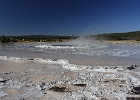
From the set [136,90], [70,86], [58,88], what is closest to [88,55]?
[70,86]

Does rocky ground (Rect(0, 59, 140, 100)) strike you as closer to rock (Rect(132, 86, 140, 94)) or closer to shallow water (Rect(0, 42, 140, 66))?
rock (Rect(132, 86, 140, 94))

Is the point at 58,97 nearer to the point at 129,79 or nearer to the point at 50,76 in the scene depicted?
the point at 50,76

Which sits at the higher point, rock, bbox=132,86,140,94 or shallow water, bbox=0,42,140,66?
shallow water, bbox=0,42,140,66

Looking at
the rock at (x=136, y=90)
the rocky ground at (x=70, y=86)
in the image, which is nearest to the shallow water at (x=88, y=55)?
the rocky ground at (x=70, y=86)

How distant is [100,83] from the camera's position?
270 inches

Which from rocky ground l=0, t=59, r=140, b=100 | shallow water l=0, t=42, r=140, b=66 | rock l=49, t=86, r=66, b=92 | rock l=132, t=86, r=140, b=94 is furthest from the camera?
shallow water l=0, t=42, r=140, b=66

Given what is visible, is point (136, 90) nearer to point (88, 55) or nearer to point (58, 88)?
point (58, 88)

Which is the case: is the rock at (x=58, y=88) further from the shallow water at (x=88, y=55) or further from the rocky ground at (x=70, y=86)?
the shallow water at (x=88, y=55)

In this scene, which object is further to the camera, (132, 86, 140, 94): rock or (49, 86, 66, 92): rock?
(49, 86, 66, 92): rock

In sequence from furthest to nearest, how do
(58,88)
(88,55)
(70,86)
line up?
1. (88,55)
2. (70,86)
3. (58,88)

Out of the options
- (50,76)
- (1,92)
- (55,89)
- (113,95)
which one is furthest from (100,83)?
(1,92)

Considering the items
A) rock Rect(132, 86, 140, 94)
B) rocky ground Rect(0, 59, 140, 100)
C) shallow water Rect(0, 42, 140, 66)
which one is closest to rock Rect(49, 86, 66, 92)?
rocky ground Rect(0, 59, 140, 100)

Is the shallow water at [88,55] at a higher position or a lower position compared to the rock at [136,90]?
higher

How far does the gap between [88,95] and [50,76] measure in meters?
2.84
